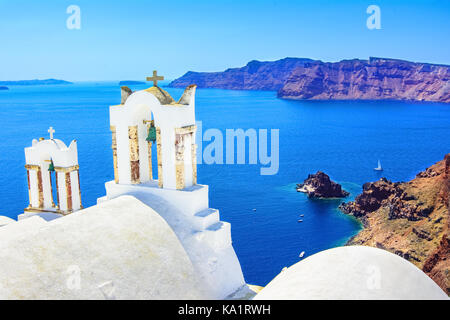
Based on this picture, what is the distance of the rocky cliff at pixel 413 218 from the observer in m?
34.7

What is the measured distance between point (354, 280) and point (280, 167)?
69046 millimetres

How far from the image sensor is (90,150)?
74938mm

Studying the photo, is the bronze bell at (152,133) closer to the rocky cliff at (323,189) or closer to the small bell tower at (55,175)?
the small bell tower at (55,175)

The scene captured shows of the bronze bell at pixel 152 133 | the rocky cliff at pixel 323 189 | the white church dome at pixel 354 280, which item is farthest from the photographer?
the rocky cliff at pixel 323 189

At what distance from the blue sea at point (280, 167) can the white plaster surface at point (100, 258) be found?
90.4ft

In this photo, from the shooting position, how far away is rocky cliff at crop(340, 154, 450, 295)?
3469 cm

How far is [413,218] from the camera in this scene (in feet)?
149

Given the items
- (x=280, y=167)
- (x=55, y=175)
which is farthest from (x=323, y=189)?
(x=55, y=175)

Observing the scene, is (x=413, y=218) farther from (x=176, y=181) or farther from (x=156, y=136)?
(x=156, y=136)
